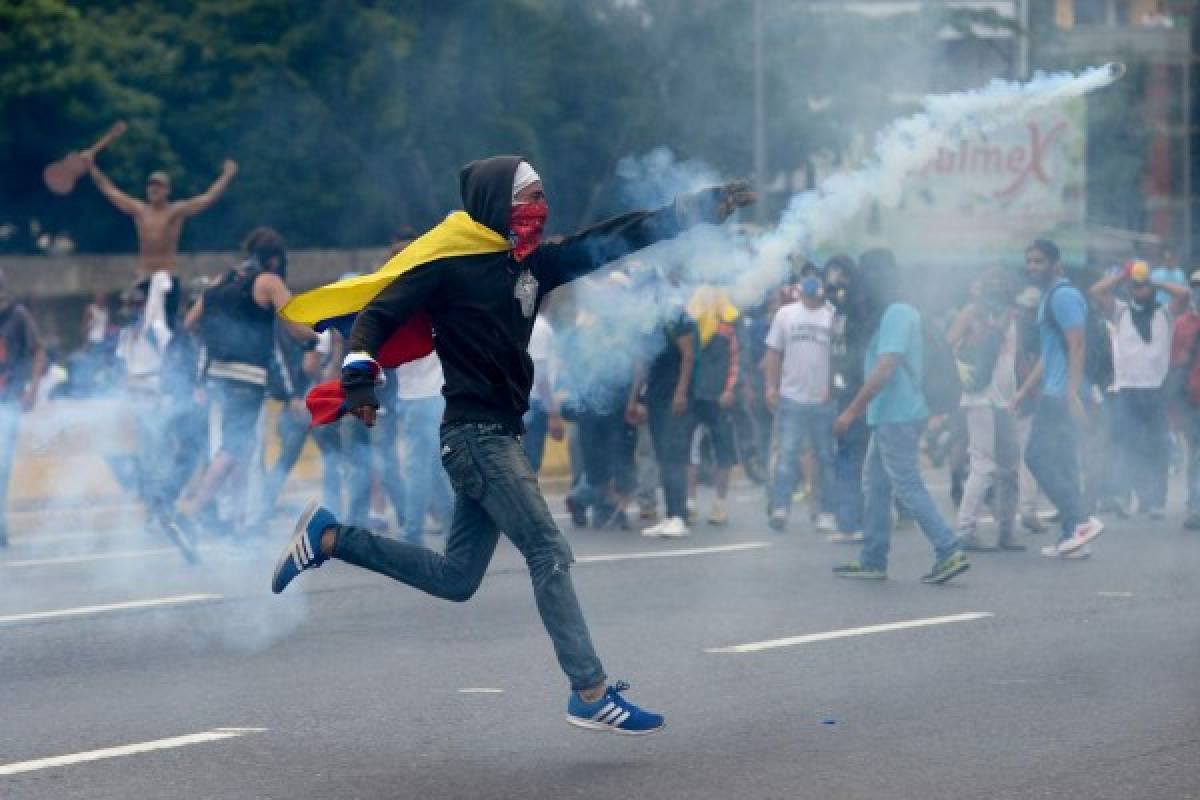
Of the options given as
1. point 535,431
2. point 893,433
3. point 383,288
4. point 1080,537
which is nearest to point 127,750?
point 383,288

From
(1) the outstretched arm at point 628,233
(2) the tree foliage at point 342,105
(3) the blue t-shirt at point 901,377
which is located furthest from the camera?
(2) the tree foliage at point 342,105

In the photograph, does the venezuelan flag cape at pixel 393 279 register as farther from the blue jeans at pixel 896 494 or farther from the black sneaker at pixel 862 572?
the black sneaker at pixel 862 572

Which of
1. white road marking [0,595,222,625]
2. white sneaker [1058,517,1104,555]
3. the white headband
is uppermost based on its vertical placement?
the white headband

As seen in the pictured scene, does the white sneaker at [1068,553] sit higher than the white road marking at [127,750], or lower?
lower

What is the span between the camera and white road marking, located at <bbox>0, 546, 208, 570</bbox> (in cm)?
1300

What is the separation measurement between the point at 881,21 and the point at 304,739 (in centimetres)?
3334

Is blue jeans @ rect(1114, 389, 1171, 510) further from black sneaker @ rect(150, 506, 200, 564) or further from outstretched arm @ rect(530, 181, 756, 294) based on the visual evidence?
outstretched arm @ rect(530, 181, 756, 294)

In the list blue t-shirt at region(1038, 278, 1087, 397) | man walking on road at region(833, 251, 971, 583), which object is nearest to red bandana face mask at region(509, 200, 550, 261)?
man walking on road at region(833, 251, 971, 583)

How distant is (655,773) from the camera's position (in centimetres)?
690

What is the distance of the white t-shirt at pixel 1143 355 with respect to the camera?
656 inches

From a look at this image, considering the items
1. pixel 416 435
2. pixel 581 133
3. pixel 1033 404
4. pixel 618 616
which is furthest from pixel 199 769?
pixel 581 133

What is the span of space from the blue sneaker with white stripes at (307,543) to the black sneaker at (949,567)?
4.97 m

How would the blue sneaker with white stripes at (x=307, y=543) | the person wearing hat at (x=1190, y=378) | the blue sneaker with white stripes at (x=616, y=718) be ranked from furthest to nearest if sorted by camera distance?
the person wearing hat at (x=1190, y=378)
the blue sneaker with white stripes at (x=307, y=543)
the blue sneaker with white stripes at (x=616, y=718)

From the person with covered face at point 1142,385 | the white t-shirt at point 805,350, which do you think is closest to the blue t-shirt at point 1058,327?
the white t-shirt at point 805,350
